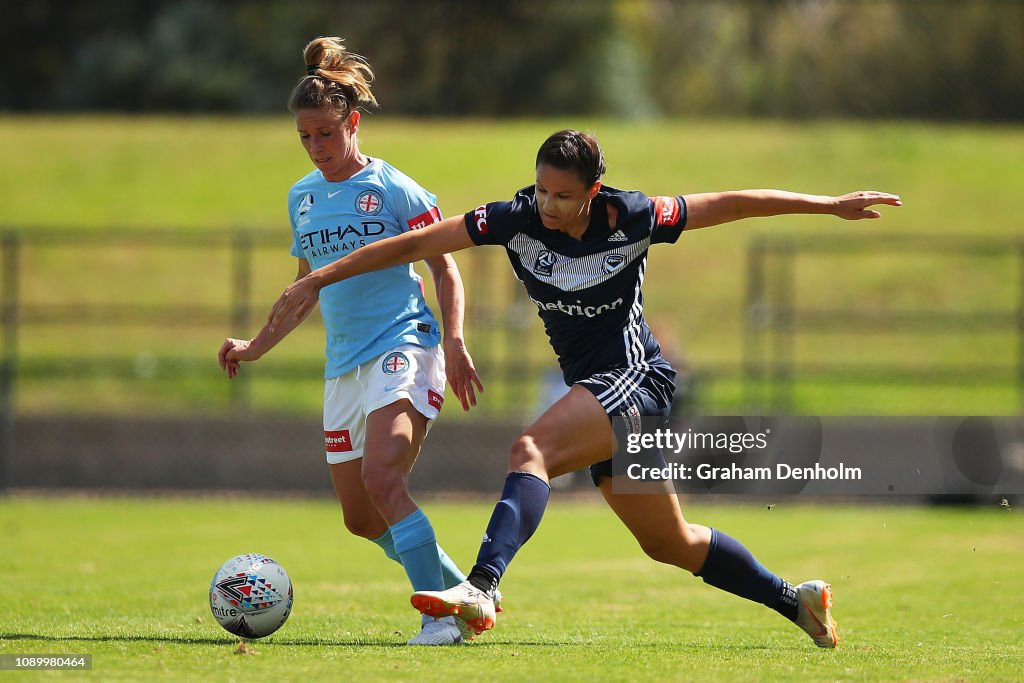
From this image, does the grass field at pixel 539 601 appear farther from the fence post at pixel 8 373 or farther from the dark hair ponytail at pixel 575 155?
the dark hair ponytail at pixel 575 155

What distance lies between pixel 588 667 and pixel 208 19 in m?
35.1

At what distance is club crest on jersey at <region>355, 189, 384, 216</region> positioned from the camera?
5.93 m

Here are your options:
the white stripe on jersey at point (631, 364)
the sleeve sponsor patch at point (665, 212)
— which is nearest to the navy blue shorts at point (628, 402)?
the white stripe on jersey at point (631, 364)

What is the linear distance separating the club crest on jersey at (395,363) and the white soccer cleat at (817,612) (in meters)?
2.01

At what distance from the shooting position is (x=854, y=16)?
35.6 meters

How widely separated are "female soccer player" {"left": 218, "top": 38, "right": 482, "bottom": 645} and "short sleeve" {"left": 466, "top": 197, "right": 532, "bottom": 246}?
1.20 feet

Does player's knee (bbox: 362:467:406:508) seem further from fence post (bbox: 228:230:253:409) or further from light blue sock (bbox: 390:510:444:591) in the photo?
fence post (bbox: 228:230:253:409)

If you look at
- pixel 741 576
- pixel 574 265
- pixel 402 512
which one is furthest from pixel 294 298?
pixel 741 576

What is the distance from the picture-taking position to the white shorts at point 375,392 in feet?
18.7

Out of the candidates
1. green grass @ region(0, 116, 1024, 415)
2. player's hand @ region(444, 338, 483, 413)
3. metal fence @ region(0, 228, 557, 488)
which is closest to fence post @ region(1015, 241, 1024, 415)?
green grass @ region(0, 116, 1024, 415)

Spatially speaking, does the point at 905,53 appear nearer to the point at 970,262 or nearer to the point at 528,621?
the point at 970,262

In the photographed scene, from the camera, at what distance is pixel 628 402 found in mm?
5246

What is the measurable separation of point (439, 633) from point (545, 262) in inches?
65.6

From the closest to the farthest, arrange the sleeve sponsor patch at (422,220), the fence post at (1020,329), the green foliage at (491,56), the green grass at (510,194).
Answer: the sleeve sponsor patch at (422,220) < the fence post at (1020,329) < the green grass at (510,194) < the green foliage at (491,56)
